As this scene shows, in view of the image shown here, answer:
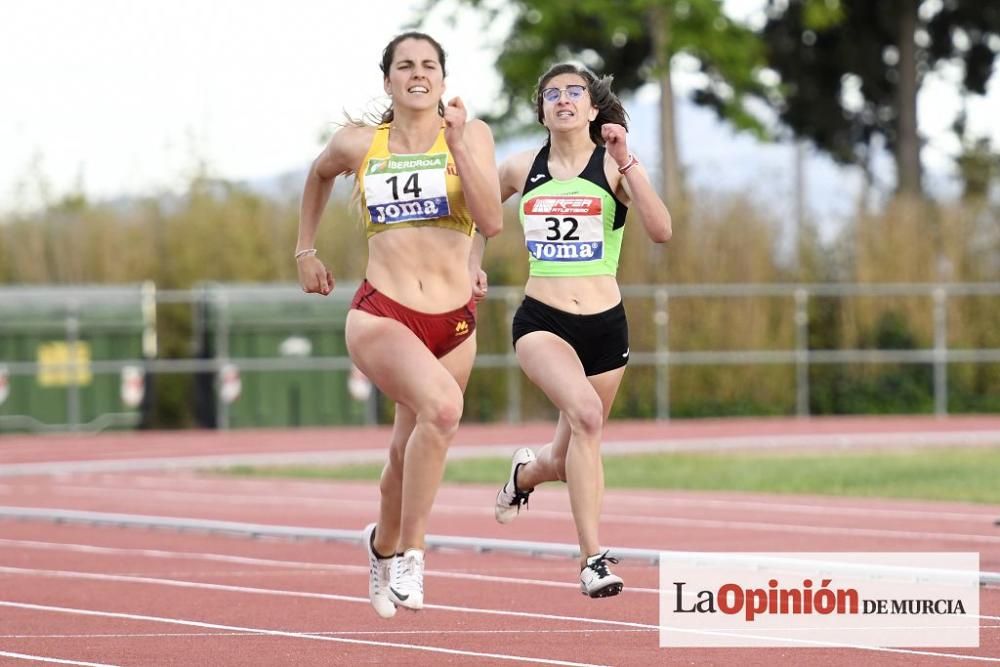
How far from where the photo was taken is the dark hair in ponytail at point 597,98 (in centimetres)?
907

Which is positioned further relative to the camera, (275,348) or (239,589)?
(275,348)

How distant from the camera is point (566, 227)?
29.3 feet

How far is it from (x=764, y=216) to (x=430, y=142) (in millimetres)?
23540

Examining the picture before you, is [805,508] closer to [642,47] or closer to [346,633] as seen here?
[346,633]

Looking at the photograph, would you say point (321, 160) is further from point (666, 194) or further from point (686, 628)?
point (666, 194)

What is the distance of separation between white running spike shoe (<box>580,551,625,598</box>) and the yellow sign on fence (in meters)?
20.4

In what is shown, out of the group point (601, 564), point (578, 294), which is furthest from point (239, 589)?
point (601, 564)

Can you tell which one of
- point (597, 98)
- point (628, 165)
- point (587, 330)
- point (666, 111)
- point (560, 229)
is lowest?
point (587, 330)

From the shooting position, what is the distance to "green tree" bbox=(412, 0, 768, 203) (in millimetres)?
33094

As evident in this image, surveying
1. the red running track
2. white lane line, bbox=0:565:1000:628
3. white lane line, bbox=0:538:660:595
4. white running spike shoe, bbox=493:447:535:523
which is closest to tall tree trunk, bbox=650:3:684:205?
the red running track

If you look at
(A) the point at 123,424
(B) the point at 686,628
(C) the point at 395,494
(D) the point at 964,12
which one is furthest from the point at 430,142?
(D) the point at 964,12

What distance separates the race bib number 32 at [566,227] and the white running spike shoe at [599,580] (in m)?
1.42

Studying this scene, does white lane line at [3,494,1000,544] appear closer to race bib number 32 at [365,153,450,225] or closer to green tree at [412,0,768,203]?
race bib number 32 at [365,153,450,225]

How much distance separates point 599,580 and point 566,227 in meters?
1.68
